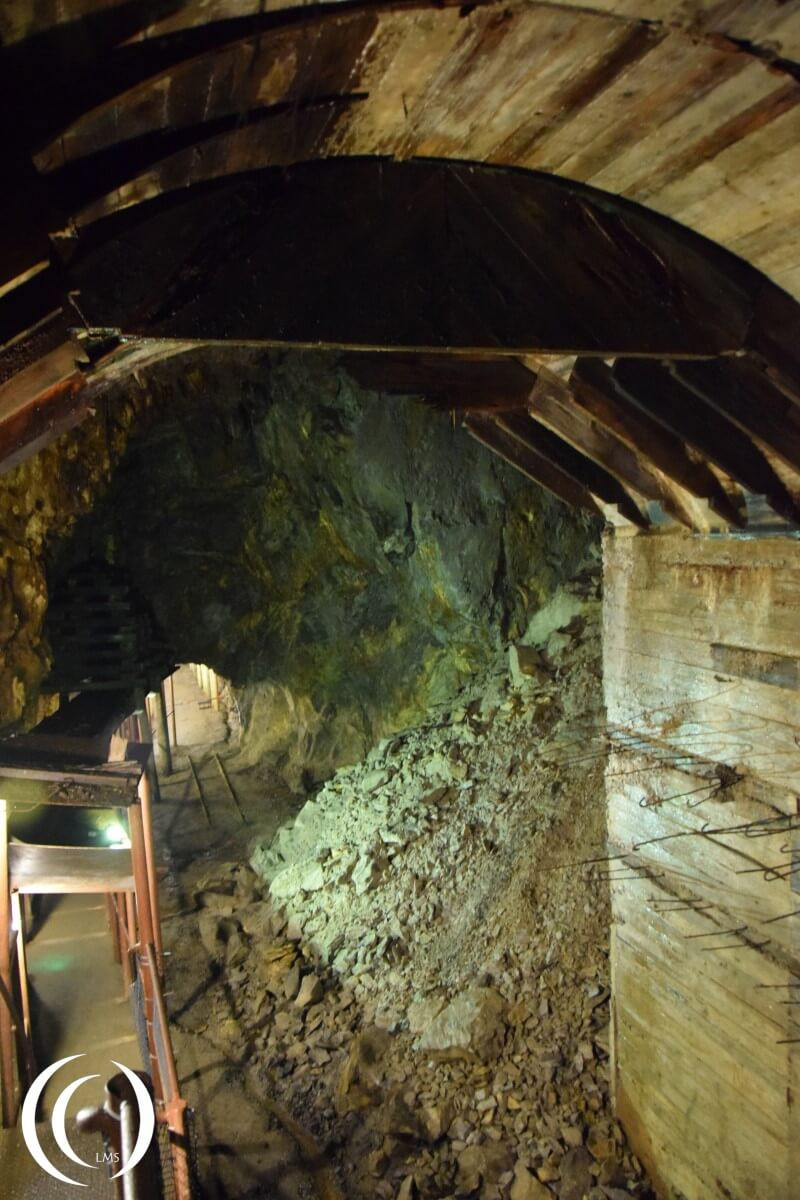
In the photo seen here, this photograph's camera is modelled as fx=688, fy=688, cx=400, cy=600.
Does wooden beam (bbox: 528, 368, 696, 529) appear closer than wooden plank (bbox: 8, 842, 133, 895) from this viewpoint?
Yes

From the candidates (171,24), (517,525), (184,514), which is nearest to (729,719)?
(171,24)

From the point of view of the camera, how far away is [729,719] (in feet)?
13.3

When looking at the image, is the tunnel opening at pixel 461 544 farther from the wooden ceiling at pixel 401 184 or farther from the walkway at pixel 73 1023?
the walkway at pixel 73 1023

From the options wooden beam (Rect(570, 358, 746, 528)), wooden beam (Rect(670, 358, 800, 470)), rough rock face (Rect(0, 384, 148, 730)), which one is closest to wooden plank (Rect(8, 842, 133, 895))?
rough rock face (Rect(0, 384, 148, 730))

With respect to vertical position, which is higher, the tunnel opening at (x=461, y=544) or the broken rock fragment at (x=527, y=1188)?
the tunnel opening at (x=461, y=544)

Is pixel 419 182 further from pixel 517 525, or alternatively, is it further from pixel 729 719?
pixel 517 525

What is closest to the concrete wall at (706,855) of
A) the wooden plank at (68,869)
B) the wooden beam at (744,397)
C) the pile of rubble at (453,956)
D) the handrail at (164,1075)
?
the wooden beam at (744,397)

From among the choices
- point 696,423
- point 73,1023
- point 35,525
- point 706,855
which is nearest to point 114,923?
point 73,1023

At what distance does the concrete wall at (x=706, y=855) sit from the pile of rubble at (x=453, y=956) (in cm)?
106

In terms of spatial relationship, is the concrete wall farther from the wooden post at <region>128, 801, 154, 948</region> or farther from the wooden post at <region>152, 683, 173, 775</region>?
the wooden post at <region>152, 683, 173, 775</region>

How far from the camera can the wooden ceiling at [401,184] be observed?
1632 mm

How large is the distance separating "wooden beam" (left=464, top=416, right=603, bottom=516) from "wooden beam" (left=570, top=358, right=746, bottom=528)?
1217 millimetres

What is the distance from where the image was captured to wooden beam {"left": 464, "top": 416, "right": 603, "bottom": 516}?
4.95 m

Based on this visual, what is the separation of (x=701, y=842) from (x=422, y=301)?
3.73m
